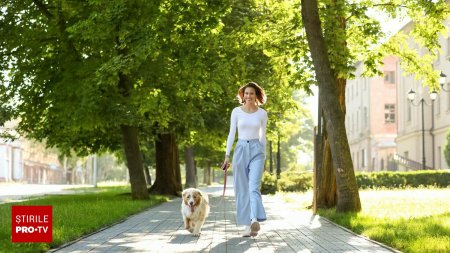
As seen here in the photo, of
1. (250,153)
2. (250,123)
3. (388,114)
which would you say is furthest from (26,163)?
(250,123)

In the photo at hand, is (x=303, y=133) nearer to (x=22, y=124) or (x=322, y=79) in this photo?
(x=22, y=124)

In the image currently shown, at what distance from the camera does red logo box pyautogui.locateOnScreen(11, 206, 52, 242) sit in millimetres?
9047

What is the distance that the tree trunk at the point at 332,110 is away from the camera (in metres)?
16.0

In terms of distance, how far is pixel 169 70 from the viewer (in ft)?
78.5

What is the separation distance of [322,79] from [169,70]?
894 centimetres

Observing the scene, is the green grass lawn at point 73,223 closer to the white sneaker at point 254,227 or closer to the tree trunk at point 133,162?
the white sneaker at point 254,227

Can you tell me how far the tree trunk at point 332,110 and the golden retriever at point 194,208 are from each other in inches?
191

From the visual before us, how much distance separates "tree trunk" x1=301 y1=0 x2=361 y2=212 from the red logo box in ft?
26.8

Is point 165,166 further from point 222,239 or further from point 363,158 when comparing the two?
point 363,158

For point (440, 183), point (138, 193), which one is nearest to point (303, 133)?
point (440, 183)

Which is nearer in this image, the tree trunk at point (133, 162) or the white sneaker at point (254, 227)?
the white sneaker at point (254, 227)

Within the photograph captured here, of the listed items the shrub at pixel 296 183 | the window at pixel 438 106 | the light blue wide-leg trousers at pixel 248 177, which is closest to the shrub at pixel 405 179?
the shrub at pixel 296 183

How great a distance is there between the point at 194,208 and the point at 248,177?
1127 mm

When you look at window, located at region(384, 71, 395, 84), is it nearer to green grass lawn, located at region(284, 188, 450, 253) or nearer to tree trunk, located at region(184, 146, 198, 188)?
tree trunk, located at region(184, 146, 198, 188)
